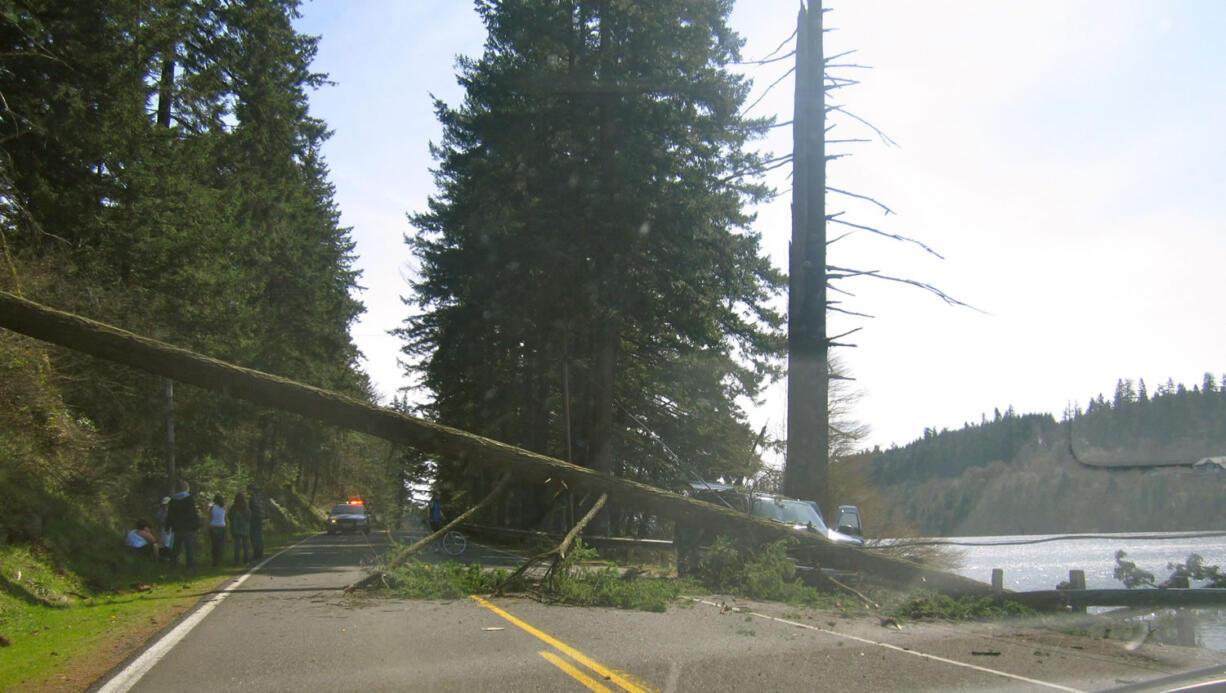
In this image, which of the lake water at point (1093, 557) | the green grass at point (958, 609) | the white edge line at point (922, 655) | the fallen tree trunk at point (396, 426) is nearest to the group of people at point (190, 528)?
the fallen tree trunk at point (396, 426)

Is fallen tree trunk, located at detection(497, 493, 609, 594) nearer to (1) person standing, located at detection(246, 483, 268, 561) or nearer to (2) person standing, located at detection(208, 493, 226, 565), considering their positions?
(2) person standing, located at detection(208, 493, 226, 565)

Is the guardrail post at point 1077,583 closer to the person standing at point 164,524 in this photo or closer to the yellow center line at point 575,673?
the yellow center line at point 575,673

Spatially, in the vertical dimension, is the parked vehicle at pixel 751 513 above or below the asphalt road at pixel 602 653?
above

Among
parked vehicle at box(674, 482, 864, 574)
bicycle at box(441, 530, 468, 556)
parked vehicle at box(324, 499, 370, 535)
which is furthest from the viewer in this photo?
parked vehicle at box(324, 499, 370, 535)

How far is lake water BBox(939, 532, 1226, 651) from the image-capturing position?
10.2 metres

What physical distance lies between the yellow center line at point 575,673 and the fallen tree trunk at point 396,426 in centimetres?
670

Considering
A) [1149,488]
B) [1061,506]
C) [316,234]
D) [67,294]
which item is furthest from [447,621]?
[316,234]

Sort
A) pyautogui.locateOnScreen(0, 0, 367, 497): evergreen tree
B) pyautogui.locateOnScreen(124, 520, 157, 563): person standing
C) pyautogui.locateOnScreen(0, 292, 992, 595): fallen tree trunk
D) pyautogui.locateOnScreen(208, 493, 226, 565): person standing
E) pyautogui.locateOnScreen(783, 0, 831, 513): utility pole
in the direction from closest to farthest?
pyautogui.locateOnScreen(0, 292, 992, 595): fallen tree trunk
pyautogui.locateOnScreen(124, 520, 157, 563): person standing
pyautogui.locateOnScreen(0, 0, 367, 497): evergreen tree
pyautogui.locateOnScreen(208, 493, 226, 565): person standing
pyautogui.locateOnScreen(783, 0, 831, 513): utility pole

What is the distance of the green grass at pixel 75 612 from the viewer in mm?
7621

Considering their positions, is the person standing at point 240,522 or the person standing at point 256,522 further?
the person standing at point 256,522

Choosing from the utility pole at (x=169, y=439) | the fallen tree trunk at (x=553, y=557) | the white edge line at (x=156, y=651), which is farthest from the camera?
the utility pole at (x=169, y=439)

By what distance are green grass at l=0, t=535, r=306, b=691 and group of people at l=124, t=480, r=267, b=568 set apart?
68 centimetres

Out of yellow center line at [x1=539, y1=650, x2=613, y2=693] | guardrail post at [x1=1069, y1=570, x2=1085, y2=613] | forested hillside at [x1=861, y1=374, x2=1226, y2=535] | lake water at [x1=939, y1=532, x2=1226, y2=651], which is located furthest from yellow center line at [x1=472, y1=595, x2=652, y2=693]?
forested hillside at [x1=861, y1=374, x2=1226, y2=535]

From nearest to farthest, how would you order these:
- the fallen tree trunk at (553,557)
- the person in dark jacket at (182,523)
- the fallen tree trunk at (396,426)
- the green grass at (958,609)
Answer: the green grass at (958,609)
the fallen tree trunk at (553,557)
the fallen tree trunk at (396,426)
the person in dark jacket at (182,523)
